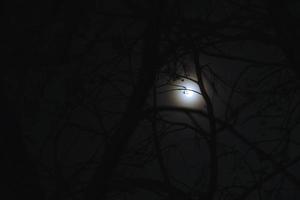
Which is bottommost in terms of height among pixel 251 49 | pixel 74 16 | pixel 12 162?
pixel 12 162

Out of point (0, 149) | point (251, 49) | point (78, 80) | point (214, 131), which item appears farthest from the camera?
point (251, 49)

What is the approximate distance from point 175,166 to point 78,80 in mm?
2682

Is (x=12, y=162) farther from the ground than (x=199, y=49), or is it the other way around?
(x=199, y=49)

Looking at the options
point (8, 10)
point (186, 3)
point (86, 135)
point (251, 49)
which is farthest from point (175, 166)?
point (8, 10)

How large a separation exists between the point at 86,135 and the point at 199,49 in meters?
3.20

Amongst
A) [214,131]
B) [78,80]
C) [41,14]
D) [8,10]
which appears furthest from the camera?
[41,14]

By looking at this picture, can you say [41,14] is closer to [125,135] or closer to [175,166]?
[125,135]

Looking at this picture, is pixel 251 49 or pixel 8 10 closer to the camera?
pixel 8 10

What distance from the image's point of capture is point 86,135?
17.3 ft

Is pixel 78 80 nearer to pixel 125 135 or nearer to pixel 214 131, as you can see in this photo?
pixel 125 135

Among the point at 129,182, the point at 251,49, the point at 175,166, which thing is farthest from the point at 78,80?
the point at 251,49

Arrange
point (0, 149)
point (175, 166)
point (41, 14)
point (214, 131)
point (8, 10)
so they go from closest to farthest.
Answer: point (214, 131) < point (0, 149) < point (8, 10) < point (41, 14) < point (175, 166)

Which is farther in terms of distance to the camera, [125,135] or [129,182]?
[129,182]

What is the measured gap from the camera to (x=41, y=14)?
313cm
